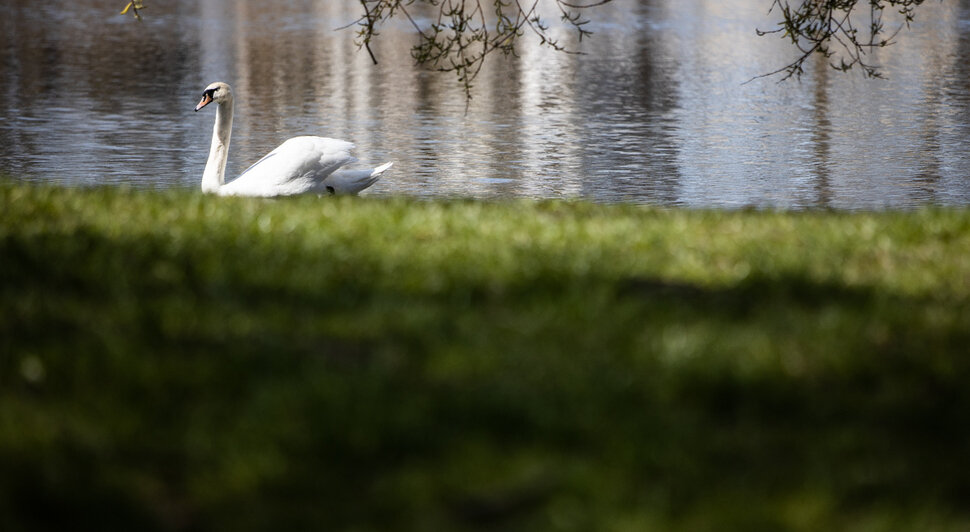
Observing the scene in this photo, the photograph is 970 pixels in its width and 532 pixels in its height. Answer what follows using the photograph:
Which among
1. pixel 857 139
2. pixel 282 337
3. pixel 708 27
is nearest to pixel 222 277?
pixel 282 337

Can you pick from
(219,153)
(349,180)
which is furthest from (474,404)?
(219,153)

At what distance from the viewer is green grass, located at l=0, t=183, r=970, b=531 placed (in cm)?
399

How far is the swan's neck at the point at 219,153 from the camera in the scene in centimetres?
1318

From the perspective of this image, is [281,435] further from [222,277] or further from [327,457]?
[222,277]

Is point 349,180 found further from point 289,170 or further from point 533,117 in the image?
point 533,117

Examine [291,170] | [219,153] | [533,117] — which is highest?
[219,153]

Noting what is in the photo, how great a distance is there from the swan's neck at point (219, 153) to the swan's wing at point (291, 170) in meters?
0.35

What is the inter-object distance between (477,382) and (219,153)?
9.14 m

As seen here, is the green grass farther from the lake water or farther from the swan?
the lake water

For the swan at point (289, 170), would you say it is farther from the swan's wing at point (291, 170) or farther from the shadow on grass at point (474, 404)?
the shadow on grass at point (474, 404)

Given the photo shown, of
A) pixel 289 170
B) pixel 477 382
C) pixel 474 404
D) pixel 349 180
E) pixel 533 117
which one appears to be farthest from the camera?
pixel 533 117

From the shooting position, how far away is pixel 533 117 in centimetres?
2470

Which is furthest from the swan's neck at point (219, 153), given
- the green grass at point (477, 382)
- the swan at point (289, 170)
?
the green grass at point (477, 382)

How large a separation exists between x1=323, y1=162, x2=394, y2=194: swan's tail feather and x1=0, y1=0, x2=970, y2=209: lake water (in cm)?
311
